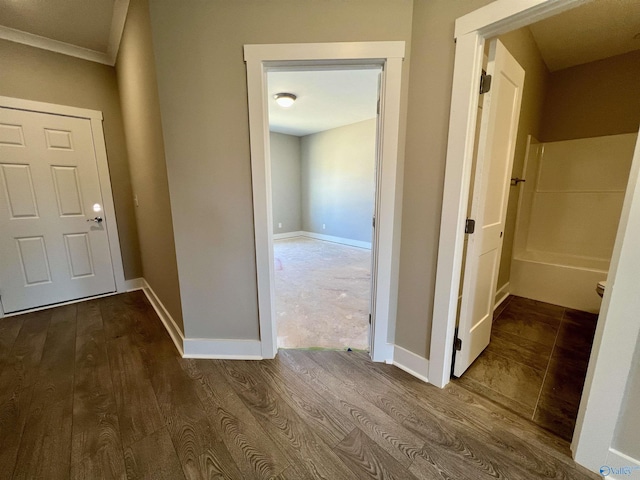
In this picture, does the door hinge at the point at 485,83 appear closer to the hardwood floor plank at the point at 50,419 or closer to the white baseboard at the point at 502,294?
the white baseboard at the point at 502,294

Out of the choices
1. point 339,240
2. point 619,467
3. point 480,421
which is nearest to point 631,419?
point 619,467

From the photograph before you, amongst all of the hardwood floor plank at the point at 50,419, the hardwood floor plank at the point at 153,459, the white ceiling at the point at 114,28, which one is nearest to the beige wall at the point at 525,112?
the white ceiling at the point at 114,28

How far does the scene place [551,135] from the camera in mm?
2973

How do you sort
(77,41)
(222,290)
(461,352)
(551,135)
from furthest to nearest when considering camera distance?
(551,135) < (77,41) < (222,290) < (461,352)

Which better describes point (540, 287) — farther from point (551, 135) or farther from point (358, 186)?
point (358, 186)

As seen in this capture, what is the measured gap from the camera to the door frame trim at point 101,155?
91.7 inches

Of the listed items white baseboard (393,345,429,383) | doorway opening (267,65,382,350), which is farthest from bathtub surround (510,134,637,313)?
white baseboard (393,345,429,383)

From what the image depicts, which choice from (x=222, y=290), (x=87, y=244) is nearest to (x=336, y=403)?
(x=222, y=290)

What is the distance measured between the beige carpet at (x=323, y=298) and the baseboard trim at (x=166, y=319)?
2.49ft

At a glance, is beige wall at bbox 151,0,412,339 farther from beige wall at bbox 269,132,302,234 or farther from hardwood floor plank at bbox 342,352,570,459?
beige wall at bbox 269,132,302,234

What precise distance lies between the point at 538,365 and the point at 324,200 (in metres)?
5.10

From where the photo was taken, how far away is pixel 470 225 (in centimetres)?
140

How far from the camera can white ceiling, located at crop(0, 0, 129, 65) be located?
6.29ft

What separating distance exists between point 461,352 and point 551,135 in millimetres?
3062
